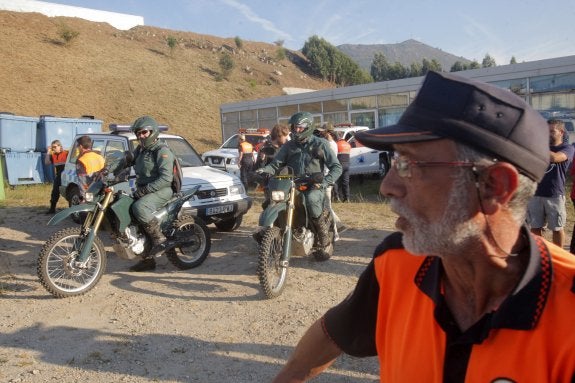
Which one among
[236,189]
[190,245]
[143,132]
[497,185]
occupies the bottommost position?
[190,245]

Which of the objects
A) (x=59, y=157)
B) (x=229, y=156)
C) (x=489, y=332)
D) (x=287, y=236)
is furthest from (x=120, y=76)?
(x=489, y=332)

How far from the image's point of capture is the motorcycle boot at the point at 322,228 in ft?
20.7

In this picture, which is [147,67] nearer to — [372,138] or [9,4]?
[9,4]

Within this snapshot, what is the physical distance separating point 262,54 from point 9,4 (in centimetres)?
3233

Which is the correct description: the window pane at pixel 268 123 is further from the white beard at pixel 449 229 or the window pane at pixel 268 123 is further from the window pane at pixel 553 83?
the white beard at pixel 449 229

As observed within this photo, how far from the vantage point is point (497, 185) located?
1.33 m

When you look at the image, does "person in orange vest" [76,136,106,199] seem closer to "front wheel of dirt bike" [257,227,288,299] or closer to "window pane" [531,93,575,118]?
"front wheel of dirt bike" [257,227,288,299]

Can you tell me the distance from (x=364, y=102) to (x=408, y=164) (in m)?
20.5

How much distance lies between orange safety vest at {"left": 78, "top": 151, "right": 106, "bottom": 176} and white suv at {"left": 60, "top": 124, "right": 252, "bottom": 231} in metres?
0.38

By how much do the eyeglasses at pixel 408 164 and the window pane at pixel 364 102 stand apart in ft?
65.0

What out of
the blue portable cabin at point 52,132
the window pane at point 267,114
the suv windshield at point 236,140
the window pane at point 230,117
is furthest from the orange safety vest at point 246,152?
the window pane at point 230,117

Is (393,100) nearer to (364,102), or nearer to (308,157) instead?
(364,102)

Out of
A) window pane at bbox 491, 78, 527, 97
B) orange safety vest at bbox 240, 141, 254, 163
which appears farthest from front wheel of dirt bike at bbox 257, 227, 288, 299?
window pane at bbox 491, 78, 527, 97

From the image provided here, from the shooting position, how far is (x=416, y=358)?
4.49 ft
